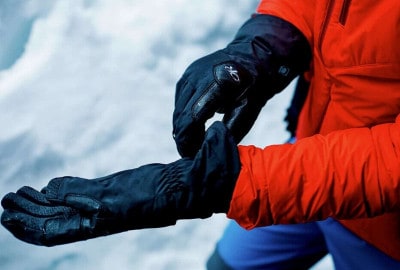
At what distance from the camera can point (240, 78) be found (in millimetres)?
1187

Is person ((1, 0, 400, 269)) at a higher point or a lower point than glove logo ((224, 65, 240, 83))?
lower

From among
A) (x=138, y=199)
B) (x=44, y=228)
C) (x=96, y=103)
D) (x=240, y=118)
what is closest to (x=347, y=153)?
(x=240, y=118)

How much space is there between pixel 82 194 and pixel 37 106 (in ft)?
2.70

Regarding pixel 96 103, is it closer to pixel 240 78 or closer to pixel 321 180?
pixel 240 78

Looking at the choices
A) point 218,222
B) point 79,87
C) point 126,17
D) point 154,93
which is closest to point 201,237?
point 218,222

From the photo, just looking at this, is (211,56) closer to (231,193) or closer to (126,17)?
(231,193)

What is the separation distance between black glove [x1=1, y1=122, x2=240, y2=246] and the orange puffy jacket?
0.04 metres

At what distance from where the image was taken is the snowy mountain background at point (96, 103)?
5.60 ft

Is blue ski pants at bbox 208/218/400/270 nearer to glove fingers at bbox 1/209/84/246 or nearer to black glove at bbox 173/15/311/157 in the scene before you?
black glove at bbox 173/15/311/157

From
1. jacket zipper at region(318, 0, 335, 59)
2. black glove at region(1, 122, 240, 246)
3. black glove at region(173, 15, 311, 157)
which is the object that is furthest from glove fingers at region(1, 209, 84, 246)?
jacket zipper at region(318, 0, 335, 59)

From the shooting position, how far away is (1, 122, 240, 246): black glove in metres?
0.99

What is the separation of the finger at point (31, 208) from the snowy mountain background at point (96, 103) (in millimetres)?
618

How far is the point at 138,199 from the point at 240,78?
14.0 inches

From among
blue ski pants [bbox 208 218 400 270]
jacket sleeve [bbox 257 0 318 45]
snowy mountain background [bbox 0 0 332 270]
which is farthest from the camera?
snowy mountain background [bbox 0 0 332 270]
